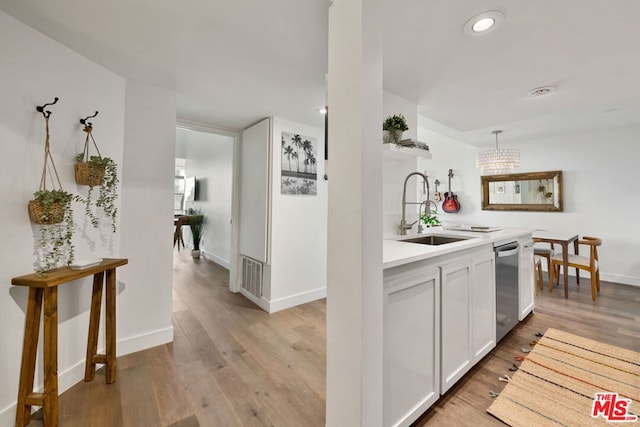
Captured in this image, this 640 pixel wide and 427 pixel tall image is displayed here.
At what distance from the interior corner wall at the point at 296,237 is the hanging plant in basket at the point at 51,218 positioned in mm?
1697

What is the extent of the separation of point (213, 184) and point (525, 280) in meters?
5.46

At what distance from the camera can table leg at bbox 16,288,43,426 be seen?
53.9 inches

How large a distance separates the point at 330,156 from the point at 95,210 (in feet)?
6.02

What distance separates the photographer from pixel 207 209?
6094mm

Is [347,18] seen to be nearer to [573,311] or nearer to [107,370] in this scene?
[107,370]

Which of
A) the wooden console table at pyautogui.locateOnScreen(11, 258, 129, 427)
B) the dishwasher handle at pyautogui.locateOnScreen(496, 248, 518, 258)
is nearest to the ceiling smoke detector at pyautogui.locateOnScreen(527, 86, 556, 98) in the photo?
the dishwasher handle at pyautogui.locateOnScreen(496, 248, 518, 258)

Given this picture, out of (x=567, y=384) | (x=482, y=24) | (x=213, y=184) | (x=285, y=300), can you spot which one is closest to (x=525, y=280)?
(x=567, y=384)

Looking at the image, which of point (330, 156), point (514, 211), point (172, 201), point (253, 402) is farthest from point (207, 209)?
point (514, 211)

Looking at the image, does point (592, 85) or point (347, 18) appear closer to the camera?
point (347, 18)

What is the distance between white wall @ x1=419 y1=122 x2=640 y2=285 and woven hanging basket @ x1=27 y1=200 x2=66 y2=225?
5401mm

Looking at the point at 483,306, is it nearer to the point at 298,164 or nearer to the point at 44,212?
the point at 298,164

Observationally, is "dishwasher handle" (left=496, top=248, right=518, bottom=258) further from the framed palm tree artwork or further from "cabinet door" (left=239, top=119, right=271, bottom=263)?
"cabinet door" (left=239, top=119, right=271, bottom=263)

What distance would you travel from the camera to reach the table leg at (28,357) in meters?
1.37

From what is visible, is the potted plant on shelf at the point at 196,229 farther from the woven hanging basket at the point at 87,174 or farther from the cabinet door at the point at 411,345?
the cabinet door at the point at 411,345
